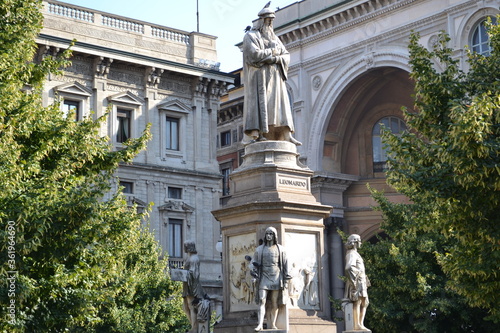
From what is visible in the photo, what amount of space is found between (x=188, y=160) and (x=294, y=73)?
8.80 meters

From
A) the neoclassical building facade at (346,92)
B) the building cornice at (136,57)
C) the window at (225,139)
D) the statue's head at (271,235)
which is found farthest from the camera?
the window at (225,139)

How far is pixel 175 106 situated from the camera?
48312 millimetres

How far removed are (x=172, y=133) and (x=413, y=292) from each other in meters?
22.6

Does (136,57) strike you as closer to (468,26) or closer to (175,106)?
(175,106)

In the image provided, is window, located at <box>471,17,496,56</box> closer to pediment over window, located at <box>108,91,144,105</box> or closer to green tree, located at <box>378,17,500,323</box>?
pediment over window, located at <box>108,91,144,105</box>

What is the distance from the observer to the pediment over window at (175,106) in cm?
4769

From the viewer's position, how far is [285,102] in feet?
57.2

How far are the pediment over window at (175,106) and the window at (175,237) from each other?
6171mm

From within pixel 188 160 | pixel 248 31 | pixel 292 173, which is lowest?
pixel 292 173

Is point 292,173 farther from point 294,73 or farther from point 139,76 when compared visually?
point 294,73

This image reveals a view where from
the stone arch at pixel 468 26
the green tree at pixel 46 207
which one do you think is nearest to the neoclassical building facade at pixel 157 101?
the stone arch at pixel 468 26

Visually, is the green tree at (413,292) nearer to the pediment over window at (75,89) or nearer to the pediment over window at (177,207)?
the pediment over window at (177,207)

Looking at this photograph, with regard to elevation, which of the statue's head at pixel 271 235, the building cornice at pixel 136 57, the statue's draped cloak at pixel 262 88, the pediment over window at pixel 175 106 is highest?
the building cornice at pixel 136 57

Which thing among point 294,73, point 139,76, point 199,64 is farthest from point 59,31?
point 294,73
